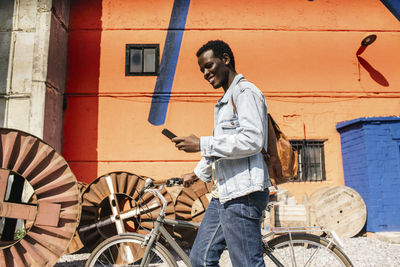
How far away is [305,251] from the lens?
2.39 m

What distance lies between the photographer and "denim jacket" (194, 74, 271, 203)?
1.76m

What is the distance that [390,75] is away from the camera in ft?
27.7

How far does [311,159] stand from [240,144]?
700 centimetres

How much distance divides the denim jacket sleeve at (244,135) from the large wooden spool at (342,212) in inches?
220

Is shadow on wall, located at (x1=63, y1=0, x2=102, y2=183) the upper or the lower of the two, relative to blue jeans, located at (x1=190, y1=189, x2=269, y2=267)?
upper

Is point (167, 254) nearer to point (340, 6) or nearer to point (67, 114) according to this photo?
point (67, 114)

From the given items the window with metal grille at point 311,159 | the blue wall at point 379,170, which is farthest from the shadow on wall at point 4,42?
the blue wall at point 379,170

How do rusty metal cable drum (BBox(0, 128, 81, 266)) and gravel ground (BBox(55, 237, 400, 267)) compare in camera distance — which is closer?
rusty metal cable drum (BBox(0, 128, 81, 266))

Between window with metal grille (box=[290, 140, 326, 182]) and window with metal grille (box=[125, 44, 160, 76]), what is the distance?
14.1 ft

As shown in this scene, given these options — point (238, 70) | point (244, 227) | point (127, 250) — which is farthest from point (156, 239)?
point (238, 70)

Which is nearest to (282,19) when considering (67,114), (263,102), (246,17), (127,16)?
(246,17)

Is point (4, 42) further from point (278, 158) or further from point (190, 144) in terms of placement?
point (278, 158)

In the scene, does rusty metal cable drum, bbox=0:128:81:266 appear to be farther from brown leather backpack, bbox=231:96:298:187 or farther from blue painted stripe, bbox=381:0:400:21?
blue painted stripe, bbox=381:0:400:21

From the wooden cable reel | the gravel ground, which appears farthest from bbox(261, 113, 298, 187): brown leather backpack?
the wooden cable reel
